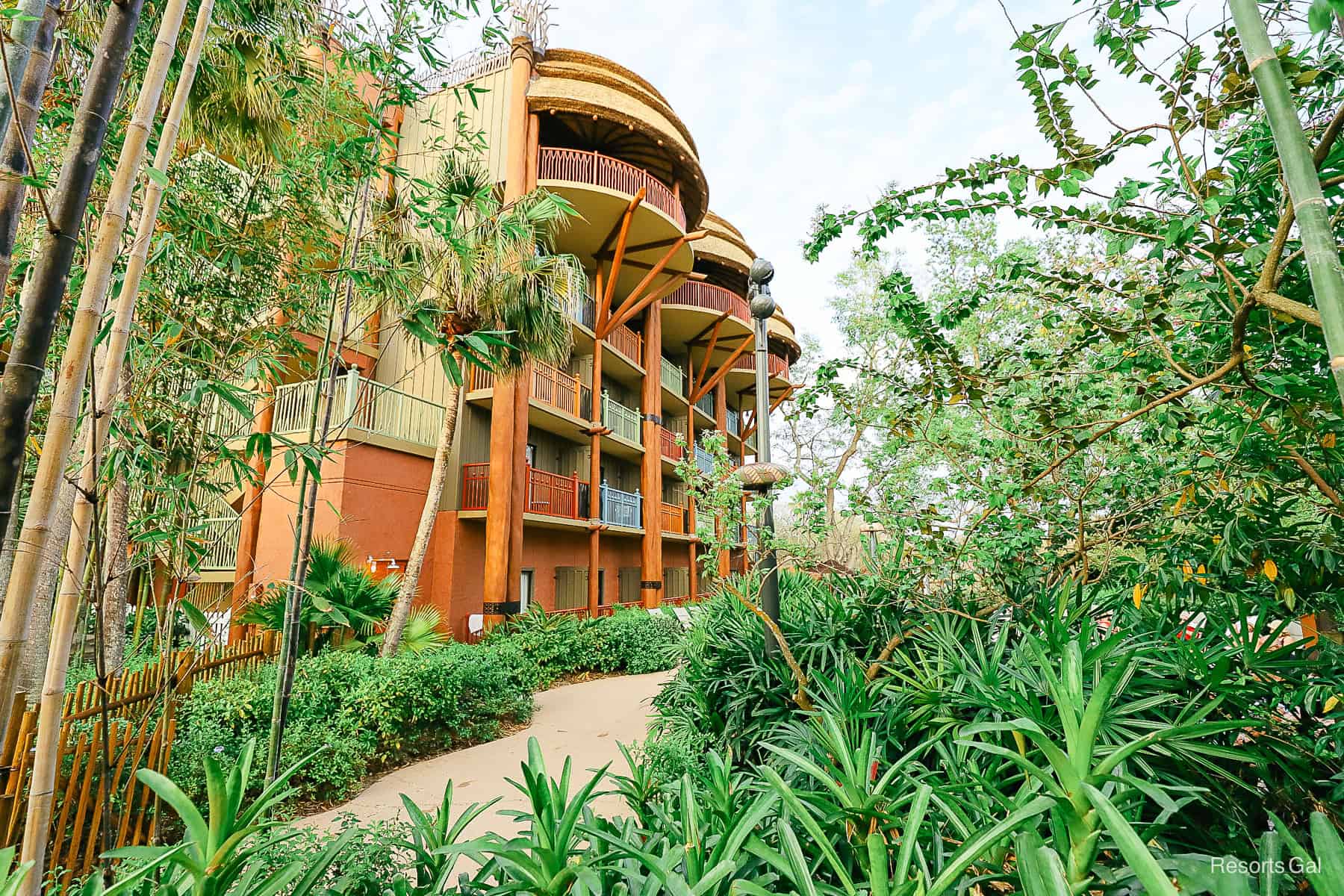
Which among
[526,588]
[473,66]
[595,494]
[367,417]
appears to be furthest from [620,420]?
[473,66]

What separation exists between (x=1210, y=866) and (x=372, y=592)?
8.51 m

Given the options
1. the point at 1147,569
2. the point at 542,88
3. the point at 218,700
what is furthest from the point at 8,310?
the point at 542,88

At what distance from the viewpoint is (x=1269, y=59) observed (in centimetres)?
108

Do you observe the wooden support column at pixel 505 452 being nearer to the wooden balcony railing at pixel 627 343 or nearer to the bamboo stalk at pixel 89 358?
the wooden balcony railing at pixel 627 343

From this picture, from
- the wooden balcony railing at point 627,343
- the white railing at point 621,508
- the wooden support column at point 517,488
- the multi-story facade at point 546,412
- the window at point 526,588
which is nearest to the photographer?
the multi-story facade at point 546,412

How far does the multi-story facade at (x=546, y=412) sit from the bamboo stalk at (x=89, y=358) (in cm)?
588

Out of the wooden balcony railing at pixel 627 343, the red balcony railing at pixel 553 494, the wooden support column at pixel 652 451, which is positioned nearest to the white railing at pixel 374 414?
the red balcony railing at pixel 553 494

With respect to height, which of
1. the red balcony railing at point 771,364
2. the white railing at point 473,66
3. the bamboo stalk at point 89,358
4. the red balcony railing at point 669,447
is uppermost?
the white railing at point 473,66

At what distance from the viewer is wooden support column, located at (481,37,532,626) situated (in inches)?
414

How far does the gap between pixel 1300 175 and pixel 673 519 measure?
712 inches

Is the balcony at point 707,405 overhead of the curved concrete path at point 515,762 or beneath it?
overhead

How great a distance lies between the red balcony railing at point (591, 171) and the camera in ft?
39.8

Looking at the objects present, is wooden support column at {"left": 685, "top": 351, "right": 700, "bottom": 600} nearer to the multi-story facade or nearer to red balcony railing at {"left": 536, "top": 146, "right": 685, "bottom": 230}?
the multi-story facade

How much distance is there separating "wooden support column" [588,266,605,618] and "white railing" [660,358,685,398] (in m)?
4.92
